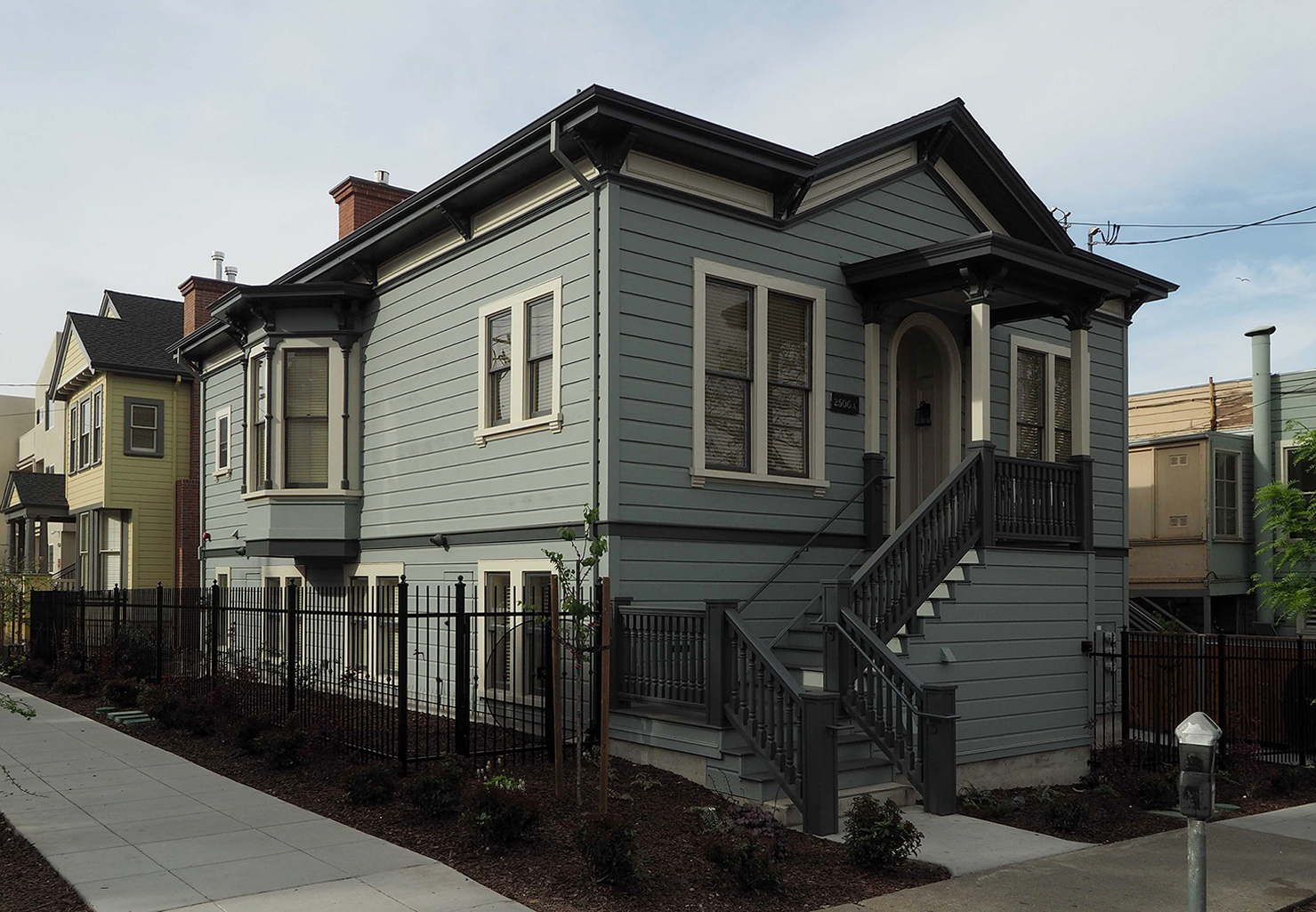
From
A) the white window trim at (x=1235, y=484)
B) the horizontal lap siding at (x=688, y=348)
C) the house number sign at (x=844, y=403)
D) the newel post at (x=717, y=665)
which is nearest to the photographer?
the newel post at (x=717, y=665)

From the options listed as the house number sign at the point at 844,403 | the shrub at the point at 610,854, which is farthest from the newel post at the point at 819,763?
the house number sign at the point at 844,403

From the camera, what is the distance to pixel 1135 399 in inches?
1204

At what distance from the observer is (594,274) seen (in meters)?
11.9

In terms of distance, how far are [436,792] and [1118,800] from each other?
7278 mm

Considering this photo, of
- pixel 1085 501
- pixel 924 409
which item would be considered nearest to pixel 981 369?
pixel 1085 501

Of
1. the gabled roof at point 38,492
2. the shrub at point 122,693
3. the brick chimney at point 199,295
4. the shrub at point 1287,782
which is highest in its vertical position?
the brick chimney at point 199,295

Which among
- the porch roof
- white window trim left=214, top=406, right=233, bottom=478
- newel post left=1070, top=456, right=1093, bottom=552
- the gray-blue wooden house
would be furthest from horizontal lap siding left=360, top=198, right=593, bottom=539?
newel post left=1070, top=456, right=1093, bottom=552

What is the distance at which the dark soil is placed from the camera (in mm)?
7137

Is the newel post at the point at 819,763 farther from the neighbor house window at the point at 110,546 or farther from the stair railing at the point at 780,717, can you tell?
the neighbor house window at the point at 110,546

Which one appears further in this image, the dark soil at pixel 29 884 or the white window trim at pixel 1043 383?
the white window trim at pixel 1043 383

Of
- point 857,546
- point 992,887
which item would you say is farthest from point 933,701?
point 857,546

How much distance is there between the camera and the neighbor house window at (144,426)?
28938mm

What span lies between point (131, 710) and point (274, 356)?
540 centimetres

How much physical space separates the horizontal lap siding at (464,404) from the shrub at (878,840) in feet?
15.9
